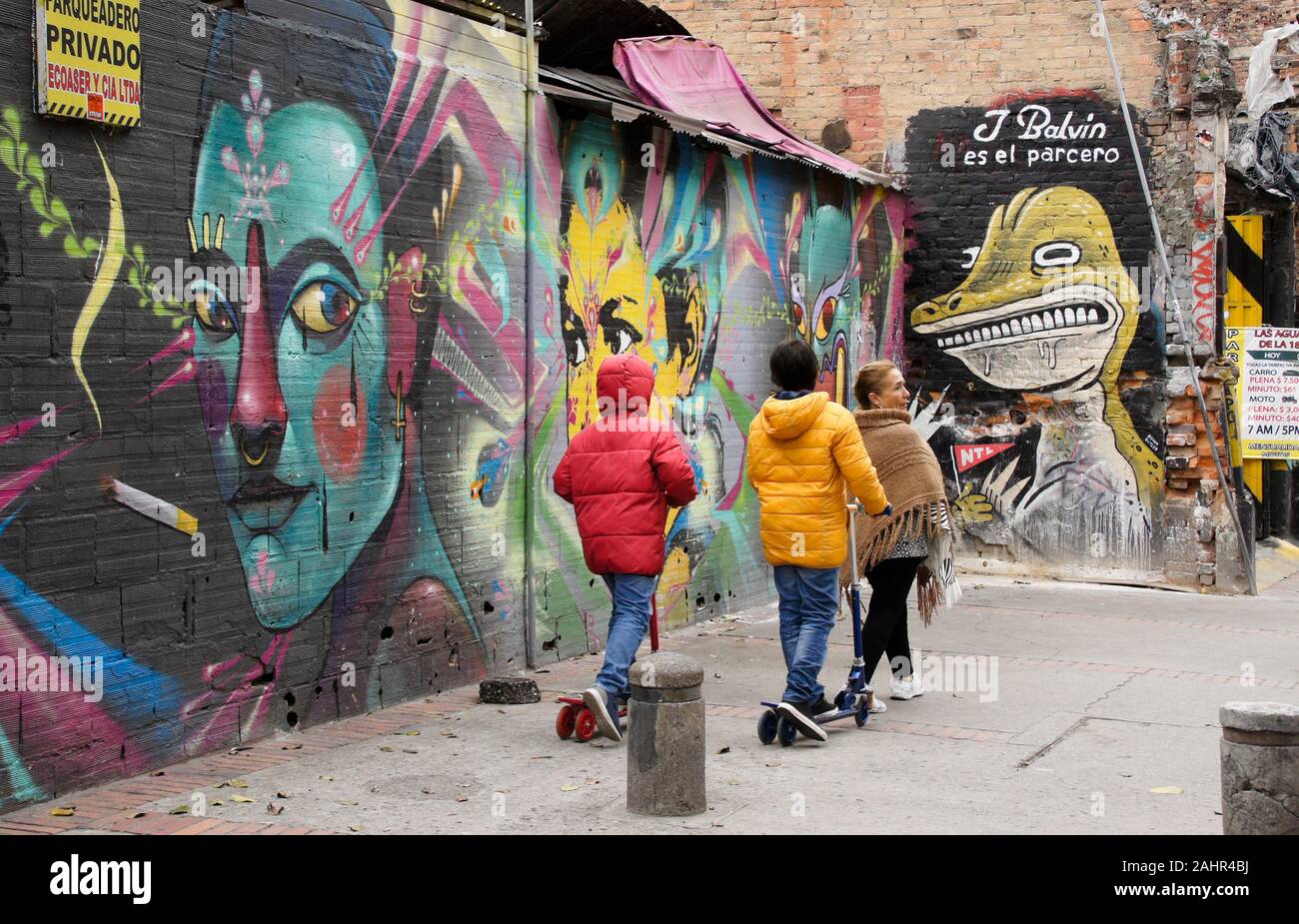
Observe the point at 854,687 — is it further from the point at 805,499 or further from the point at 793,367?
the point at 793,367

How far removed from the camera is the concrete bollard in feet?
19.3

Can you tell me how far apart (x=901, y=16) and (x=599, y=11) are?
→ 11.9ft

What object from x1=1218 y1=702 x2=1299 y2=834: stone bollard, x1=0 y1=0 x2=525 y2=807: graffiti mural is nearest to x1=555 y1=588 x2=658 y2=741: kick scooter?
x1=0 y1=0 x2=525 y2=807: graffiti mural

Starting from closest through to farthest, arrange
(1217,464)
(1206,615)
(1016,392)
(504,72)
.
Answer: (504,72)
(1206,615)
(1217,464)
(1016,392)

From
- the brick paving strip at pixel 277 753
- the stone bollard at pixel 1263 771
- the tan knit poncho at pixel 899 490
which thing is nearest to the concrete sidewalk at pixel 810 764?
the brick paving strip at pixel 277 753

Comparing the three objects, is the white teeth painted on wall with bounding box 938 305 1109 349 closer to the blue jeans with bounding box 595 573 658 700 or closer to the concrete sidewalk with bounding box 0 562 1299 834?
the concrete sidewalk with bounding box 0 562 1299 834

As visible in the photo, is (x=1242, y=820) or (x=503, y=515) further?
(x=503, y=515)

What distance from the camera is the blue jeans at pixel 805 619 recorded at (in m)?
7.21

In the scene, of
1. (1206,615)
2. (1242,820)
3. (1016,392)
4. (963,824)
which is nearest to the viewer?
(1242,820)

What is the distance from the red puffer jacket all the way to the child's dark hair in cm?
61

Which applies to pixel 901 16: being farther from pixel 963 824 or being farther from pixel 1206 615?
pixel 963 824

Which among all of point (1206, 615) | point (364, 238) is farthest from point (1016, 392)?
point (364, 238)

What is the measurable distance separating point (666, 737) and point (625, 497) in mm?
1670

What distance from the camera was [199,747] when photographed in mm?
6699
